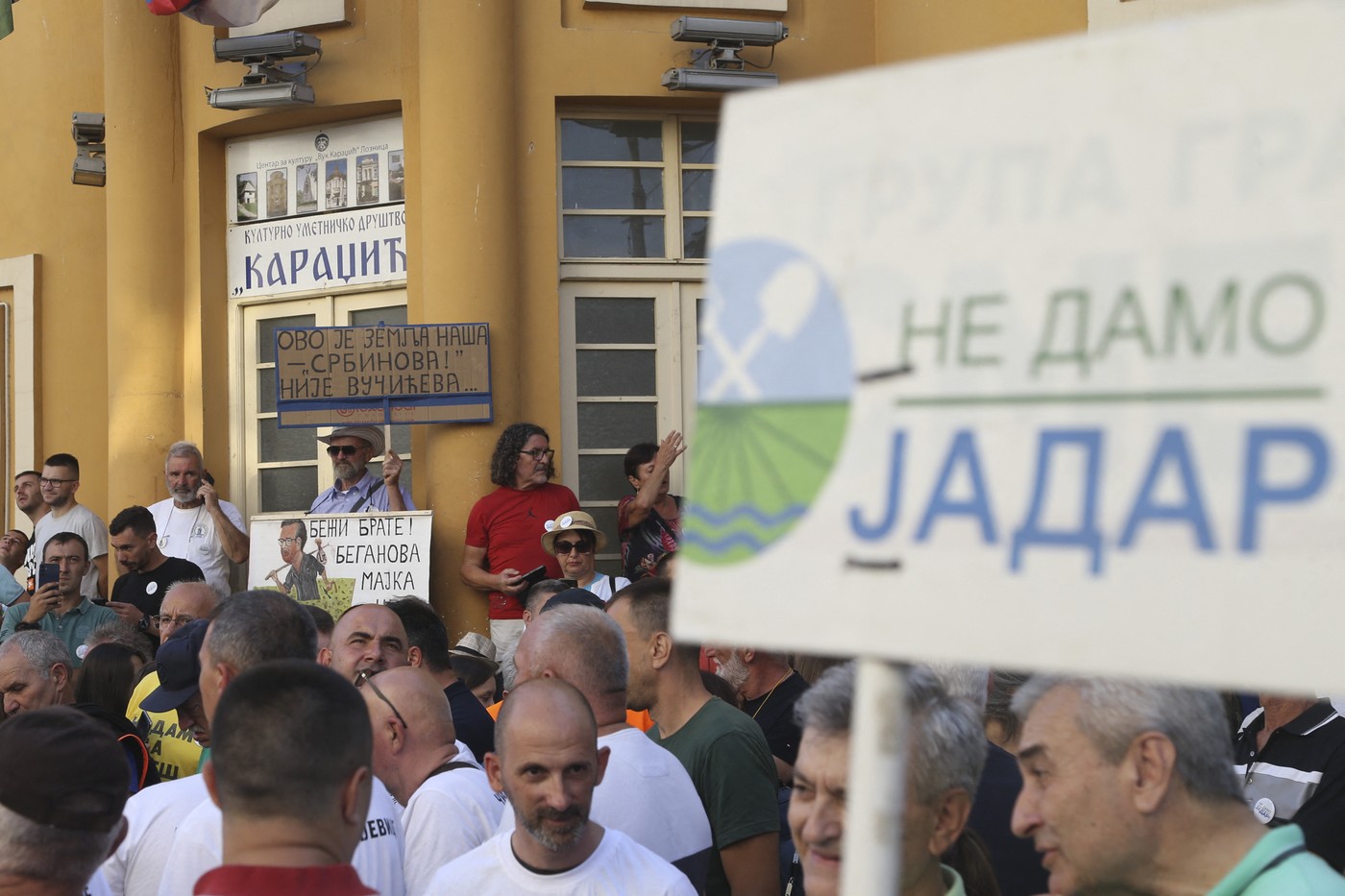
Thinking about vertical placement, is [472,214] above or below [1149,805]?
above

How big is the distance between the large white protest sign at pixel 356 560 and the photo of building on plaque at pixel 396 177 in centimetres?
248

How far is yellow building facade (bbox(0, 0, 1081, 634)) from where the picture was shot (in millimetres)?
10594

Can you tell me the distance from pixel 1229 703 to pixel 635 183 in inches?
268

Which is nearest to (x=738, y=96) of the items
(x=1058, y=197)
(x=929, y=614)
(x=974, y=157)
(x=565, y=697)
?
(x=974, y=157)

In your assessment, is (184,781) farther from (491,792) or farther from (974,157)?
(974,157)

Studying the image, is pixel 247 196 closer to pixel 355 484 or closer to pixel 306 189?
pixel 306 189

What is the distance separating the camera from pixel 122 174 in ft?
38.5

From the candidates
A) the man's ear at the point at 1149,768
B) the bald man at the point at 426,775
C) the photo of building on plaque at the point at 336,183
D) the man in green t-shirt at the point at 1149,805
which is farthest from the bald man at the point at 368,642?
the photo of building on plaque at the point at 336,183

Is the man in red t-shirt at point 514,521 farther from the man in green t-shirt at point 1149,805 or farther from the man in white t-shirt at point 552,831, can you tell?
the man in green t-shirt at point 1149,805

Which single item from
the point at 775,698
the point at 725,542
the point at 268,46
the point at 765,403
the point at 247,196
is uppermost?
the point at 268,46

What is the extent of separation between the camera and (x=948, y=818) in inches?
122

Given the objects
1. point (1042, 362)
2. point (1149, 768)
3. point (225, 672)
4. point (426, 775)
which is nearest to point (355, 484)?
point (426, 775)

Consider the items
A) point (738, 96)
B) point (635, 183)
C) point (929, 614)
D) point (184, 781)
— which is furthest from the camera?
point (635, 183)

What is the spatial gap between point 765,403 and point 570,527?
6931 mm
